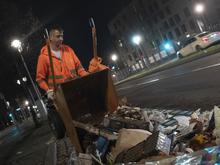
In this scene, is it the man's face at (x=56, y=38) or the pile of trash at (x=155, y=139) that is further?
the man's face at (x=56, y=38)

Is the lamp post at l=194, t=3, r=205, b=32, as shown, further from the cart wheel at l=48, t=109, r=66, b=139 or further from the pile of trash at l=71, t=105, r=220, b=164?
the pile of trash at l=71, t=105, r=220, b=164

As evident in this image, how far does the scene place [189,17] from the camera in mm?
79188

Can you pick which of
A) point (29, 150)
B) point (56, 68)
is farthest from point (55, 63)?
point (29, 150)

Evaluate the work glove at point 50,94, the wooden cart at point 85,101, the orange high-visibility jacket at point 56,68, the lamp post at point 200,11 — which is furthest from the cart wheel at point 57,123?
the lamp post at point 200,11

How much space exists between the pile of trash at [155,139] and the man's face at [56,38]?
70.3 inches

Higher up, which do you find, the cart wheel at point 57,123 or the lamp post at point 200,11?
the lamp post at point 200,11

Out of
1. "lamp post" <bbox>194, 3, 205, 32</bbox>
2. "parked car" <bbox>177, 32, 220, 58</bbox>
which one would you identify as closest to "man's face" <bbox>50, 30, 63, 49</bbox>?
"parked car" <bbox>177, 32, 220, 58</bbox>

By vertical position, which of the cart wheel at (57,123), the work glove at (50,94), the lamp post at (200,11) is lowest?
the cart wheel at (57,123)

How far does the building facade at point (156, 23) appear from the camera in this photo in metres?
73.0

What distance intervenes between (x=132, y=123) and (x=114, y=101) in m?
1.42

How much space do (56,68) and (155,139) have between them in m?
3.17

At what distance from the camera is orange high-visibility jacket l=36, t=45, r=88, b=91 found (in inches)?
296

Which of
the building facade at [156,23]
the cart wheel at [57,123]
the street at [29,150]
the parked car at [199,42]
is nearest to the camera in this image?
the cart wheel at [57,123]

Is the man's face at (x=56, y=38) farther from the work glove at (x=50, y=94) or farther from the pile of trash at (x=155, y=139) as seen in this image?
the pile of trash at (x=155, y=139)
